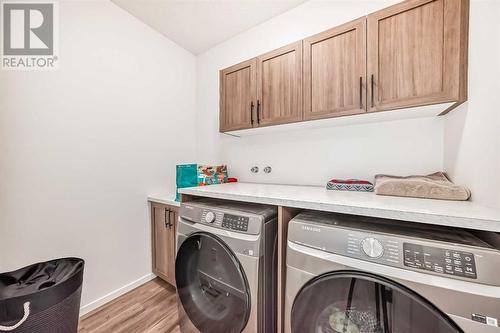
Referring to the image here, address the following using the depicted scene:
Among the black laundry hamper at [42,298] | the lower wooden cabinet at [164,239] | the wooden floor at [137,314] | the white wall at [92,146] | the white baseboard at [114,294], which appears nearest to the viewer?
the black laundry hamper at [42,298]

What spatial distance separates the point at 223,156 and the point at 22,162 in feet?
5.10

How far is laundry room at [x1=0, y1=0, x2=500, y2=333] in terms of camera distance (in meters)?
0.73

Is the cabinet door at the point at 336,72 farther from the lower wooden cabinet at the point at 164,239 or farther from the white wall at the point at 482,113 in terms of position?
the lower wooden cabinet at the point at 164,239

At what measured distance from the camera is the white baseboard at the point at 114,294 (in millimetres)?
1526

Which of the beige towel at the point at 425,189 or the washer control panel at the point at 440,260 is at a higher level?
the beige towel at the point at 425,189

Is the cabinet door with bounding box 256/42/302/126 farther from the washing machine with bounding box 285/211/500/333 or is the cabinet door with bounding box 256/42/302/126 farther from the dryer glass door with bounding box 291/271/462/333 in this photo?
the dryer glass door with bounding box 291/271/462/333

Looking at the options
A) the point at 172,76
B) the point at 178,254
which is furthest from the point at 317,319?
the point at 172,76

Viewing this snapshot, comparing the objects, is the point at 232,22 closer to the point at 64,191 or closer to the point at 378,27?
the point at 378,27

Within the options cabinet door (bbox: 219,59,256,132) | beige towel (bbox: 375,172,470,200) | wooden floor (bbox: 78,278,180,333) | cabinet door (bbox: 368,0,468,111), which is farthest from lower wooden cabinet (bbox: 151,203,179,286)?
cabinet door (bbox: 368,0,468,111)

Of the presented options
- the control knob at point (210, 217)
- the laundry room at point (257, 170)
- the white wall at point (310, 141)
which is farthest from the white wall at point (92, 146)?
the control knob at point (210, 217)

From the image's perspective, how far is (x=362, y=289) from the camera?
2.35 feet

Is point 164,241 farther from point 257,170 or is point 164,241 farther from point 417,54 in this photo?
point 417,54

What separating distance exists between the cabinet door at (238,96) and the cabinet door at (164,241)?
97 centimetres

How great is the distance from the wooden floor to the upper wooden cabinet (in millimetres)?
1698
